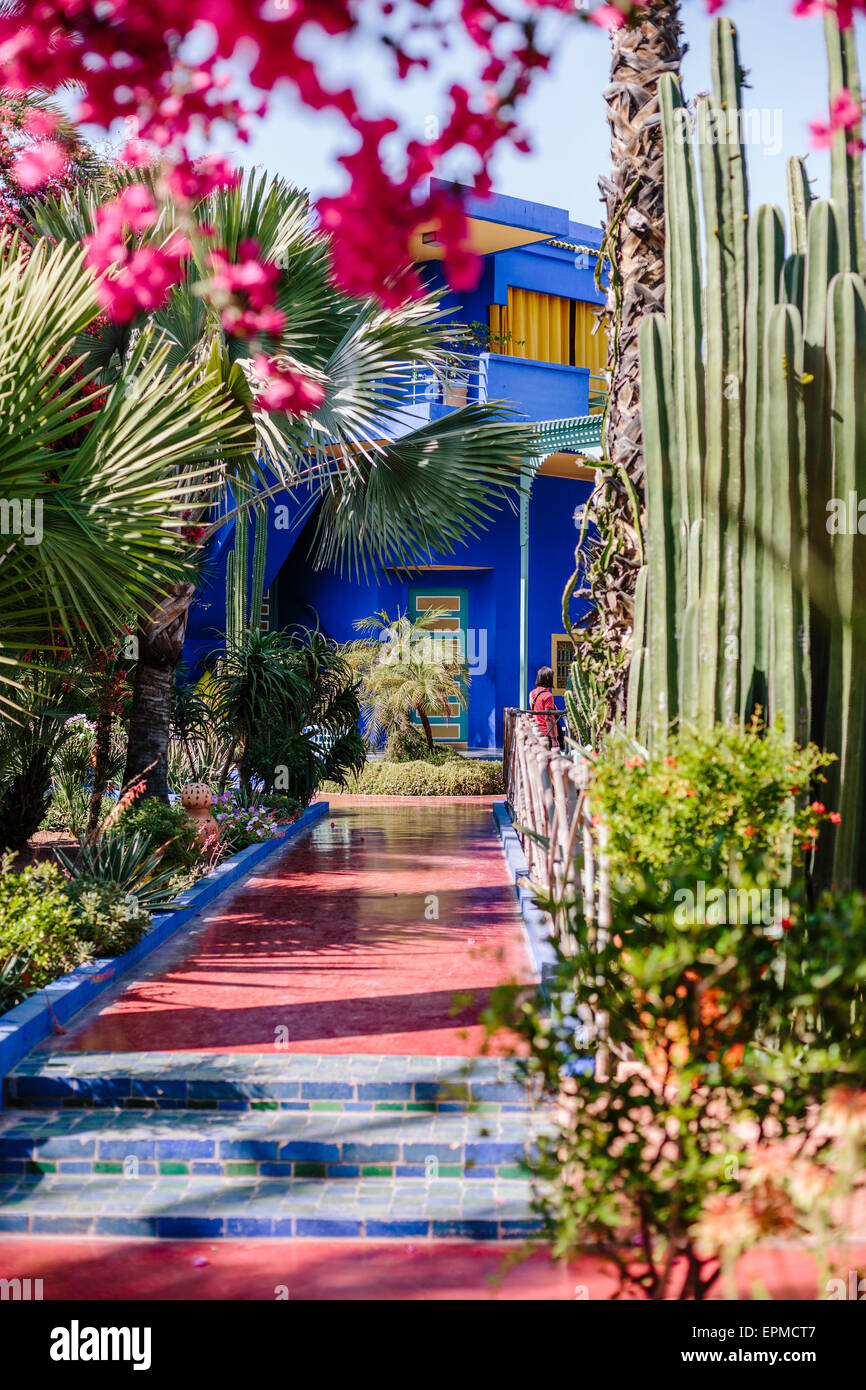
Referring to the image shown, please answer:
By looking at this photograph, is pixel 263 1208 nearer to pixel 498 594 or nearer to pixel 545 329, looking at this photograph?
pixel 498 594

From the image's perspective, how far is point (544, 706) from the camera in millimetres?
→ 13203

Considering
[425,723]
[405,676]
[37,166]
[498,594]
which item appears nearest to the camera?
[37,166]

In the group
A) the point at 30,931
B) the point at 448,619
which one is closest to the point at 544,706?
the point at 448,619

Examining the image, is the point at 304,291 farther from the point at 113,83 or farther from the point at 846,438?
the point at 113,83

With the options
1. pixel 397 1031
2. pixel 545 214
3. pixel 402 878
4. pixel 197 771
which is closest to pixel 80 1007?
pixel 397 1031

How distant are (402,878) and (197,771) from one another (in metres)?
3.63

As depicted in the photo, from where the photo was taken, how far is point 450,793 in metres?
16.5

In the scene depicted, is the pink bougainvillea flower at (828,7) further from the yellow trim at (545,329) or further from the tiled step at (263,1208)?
the yellow trim at (545,329)

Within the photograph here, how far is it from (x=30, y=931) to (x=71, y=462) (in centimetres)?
241

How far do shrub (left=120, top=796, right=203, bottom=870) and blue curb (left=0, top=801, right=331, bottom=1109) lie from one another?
24 cm

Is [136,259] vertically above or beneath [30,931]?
above

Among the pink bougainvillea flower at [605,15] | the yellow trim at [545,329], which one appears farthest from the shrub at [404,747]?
the pink bougainvillea flower at [605,15]


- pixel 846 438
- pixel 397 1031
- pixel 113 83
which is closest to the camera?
pixel 113 83

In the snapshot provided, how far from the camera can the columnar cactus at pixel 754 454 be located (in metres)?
4.71
